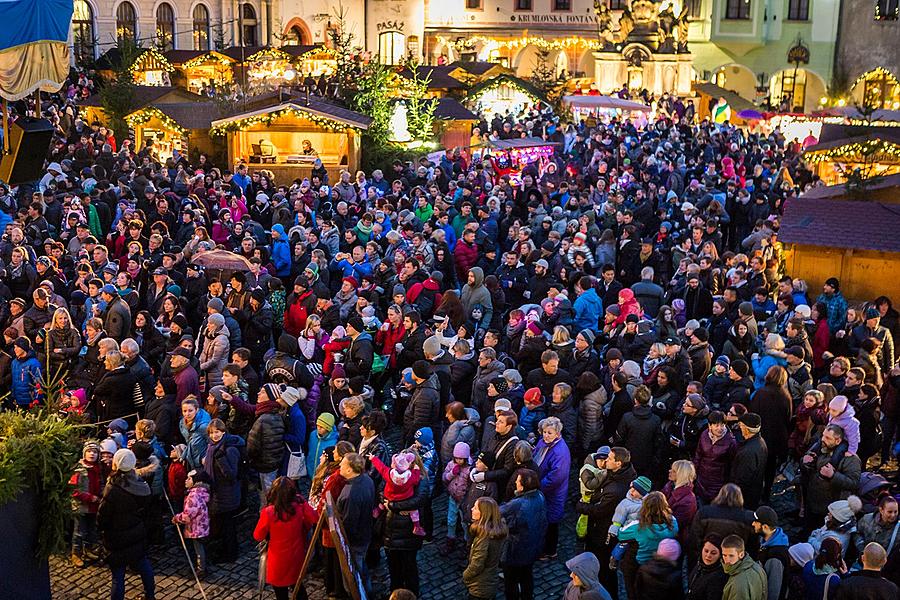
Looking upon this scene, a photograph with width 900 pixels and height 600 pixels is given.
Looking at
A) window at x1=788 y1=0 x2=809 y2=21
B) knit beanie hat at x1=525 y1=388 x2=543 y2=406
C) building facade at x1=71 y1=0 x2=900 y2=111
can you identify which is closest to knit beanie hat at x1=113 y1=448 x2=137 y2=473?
knit beanie hat at x1=525 y1=388 x2=543 y2=406

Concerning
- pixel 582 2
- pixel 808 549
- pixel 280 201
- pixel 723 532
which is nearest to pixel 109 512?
pixel 723 532

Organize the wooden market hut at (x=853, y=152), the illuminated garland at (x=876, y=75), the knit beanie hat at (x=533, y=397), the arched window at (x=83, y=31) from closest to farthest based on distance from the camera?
the knit beanie hat at (x=533, y=397), the wooden market hut at (x=853, y=152), the arched window at (x=83, y=31), the illuminated garland at (x=876, y=75)

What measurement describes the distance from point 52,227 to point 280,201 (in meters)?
3.59

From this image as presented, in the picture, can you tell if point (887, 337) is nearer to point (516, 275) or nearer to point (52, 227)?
point (516, 275)

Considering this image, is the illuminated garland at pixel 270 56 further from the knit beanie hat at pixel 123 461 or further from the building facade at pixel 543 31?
the knit beanie hat at pixel 123 461

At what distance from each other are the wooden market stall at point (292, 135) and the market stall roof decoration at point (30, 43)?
11512 millimetres

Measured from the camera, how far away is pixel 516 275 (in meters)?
12.8

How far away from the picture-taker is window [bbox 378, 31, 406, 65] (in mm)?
53369

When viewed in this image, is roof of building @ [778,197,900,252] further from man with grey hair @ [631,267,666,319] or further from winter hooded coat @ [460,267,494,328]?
winter hooded coat @ [460,267,494,328]

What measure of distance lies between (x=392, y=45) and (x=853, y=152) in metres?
36.6

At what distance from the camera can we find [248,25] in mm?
47688

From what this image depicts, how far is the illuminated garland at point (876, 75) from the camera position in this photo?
42.4 metres

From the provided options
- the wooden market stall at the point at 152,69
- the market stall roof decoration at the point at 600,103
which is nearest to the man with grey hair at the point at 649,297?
the market stall roof decoration at the point at 600,103

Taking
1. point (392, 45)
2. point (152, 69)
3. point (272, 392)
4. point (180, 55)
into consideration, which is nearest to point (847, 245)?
point (272, 392)
